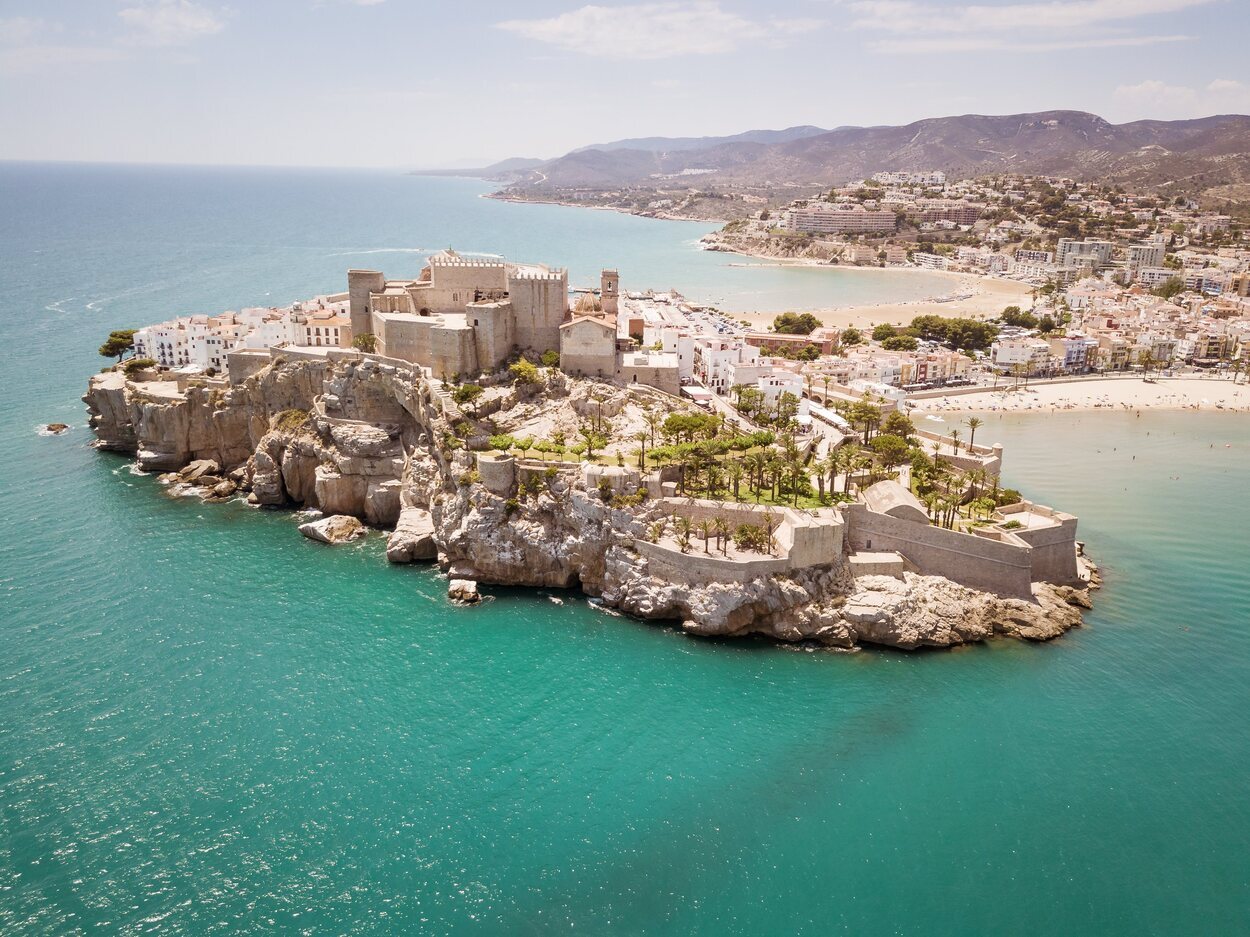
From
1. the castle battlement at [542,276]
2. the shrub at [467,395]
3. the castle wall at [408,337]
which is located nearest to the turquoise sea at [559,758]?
the shrub at [467,395]

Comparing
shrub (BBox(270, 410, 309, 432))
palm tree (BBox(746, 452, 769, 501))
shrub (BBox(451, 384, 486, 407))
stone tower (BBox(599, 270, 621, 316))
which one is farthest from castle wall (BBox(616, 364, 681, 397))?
shrub (BBox(270, 410, 309, 432))

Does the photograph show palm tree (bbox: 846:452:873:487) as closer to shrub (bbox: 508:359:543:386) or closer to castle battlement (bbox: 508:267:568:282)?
shrub (bbox: 508:359:543:386)

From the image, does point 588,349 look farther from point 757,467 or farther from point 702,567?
point 702,567

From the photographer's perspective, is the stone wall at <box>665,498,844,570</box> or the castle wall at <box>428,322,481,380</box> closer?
the stone wall at <box>665,498,844,570</box>

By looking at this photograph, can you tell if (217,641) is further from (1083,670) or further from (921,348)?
(921,348)

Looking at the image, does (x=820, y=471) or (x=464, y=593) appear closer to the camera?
(x=464, y=593)

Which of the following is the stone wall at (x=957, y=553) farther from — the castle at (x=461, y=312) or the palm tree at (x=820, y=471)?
the castle at (x=461, y=312)

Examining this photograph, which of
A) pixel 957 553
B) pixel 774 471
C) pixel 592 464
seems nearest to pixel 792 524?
pixel 774 471
